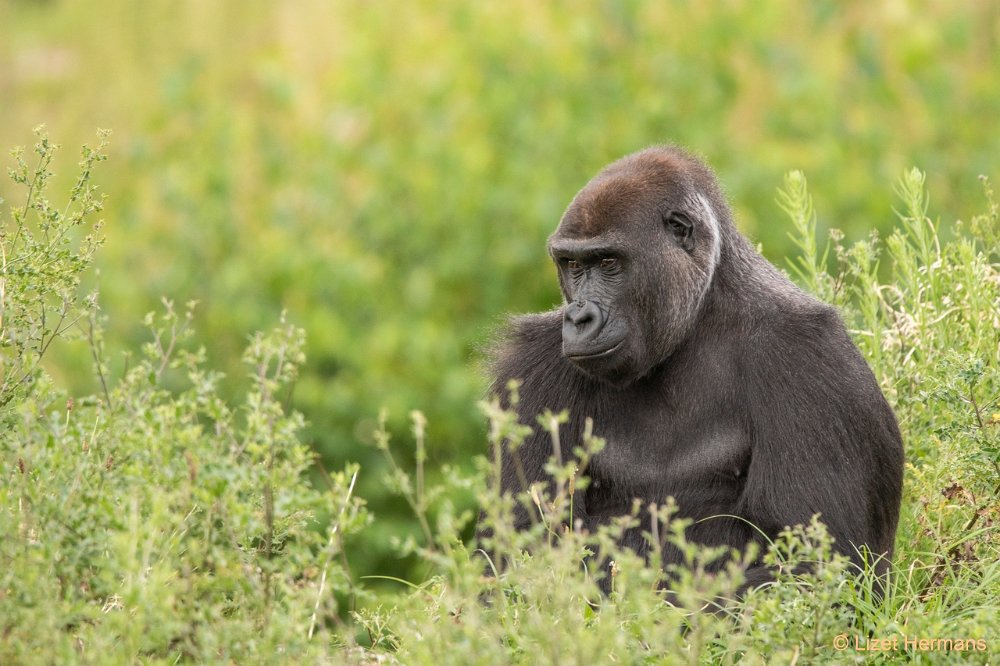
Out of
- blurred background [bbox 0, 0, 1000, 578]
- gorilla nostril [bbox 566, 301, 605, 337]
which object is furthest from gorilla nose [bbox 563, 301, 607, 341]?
blurred background [bbox 0, 0, 1000, 578]

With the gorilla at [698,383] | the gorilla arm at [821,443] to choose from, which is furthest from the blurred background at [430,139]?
the gorilla arm at [821,443]

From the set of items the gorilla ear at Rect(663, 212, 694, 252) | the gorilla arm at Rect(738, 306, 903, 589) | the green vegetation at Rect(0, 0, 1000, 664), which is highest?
the green vegetation at Rect(0, 0, 1000, 664)

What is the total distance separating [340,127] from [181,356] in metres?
10.6

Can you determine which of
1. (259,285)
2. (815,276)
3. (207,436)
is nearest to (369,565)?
(259,285)

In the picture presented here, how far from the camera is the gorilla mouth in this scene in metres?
4.29

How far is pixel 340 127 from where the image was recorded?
13.8 metres

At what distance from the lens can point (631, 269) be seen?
14.6ft

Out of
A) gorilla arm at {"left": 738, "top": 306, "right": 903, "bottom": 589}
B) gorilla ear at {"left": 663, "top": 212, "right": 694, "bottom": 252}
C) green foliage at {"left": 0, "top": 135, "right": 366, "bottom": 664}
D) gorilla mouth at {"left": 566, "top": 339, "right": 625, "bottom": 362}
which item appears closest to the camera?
green foliage at {"left": 0, "top": 135, "right": 366, "bottom": 664}

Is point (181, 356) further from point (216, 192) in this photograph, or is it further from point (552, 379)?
point (216, 192)

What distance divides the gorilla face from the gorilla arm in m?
0.33

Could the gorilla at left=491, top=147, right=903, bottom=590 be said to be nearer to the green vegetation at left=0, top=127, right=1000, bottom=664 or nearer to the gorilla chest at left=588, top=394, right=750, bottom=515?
the gorilla chest at left=588, top=394, right=750, bottom=515

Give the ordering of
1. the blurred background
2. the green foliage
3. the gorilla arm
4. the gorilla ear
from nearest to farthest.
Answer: the green foliage, the gorilla arm, the gorilla ear, the blurred background

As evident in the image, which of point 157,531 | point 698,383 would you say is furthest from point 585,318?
point 157,531

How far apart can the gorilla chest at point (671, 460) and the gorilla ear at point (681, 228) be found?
0.55 meters
